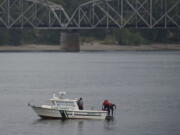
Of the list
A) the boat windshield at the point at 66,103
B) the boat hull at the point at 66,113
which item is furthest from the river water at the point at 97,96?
the boat windshield at the point at 66,103

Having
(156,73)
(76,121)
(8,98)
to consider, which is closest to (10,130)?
(76,121)

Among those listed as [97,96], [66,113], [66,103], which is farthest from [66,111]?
[97,96]

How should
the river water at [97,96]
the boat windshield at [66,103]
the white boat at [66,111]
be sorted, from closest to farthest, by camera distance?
the river water at [97,96]
the white boat at [66,111]
the boat windshield at [66,103]

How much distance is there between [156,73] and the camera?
145 m

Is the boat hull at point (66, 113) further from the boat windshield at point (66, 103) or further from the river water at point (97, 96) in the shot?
the river water at point (97, 96)

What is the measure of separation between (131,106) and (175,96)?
429 inches

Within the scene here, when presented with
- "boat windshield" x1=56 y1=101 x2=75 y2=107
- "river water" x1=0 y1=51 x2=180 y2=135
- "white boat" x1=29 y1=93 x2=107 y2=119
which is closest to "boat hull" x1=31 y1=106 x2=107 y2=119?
"white boat" x1=29 y1=93 x2=107 y2=119

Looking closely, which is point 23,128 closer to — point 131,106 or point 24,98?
point 131,106

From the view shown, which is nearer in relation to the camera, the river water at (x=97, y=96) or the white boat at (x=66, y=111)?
the river water at (x=97, y=96)

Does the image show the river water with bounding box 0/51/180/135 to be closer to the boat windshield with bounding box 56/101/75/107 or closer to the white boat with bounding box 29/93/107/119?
the white boat with bounding box 29/93/107/119

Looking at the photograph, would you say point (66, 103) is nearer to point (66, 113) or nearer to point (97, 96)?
point (66, 113)

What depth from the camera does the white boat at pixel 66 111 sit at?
77500 mm

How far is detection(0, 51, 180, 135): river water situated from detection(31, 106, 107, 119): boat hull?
57cm

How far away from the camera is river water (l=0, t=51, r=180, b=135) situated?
73.7 meters
